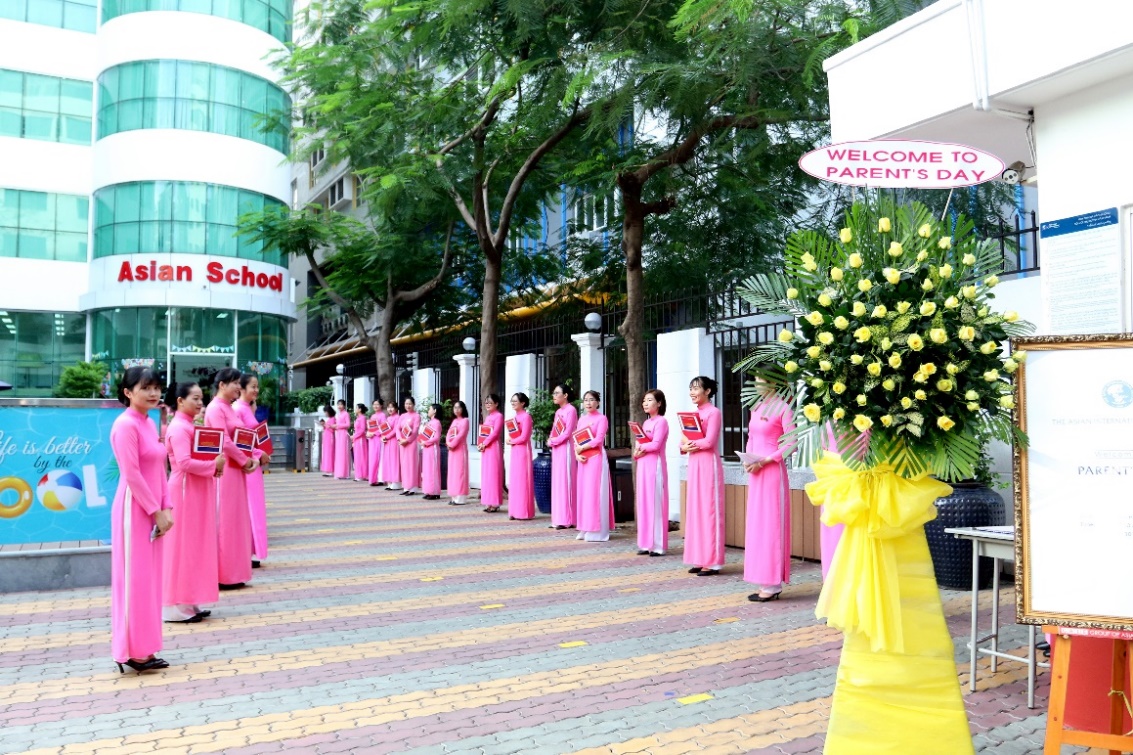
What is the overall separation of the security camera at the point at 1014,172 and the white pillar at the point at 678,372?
4834mm

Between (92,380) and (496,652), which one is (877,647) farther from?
(92,380)

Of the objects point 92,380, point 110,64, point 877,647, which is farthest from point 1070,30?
point 110,64

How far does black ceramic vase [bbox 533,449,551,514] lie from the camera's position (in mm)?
13547

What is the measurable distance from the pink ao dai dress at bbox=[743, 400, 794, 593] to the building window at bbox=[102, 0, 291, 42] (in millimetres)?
23097

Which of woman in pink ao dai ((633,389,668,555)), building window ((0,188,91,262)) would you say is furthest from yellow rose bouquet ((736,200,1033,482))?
building window ((0,188,91,262))

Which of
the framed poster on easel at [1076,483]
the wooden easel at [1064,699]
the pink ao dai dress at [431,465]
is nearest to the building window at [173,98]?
the pink ao dai dress at [431,465]

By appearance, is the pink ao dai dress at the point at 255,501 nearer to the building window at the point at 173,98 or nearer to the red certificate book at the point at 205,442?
the red certificate book at the point at 205,442

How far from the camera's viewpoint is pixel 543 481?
535 inches

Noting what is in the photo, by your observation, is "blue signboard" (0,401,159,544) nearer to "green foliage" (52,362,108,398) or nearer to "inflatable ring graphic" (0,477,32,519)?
"inflatable ring graphic" (0,477,32,519)

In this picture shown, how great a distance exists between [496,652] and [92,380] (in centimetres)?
1994

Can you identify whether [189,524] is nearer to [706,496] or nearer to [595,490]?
[706,496]

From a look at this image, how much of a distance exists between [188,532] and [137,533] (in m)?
1.58

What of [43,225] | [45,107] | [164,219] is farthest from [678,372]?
[45,107]

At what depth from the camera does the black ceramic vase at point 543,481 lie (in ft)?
44.4
